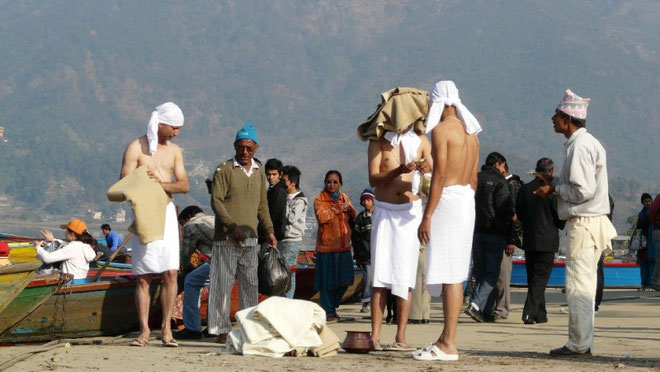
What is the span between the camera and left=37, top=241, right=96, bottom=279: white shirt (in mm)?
13578

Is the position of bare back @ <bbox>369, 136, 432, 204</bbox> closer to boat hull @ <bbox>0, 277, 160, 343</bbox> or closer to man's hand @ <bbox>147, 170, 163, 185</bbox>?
man's hand @ <bbox>147, 170, 163, 185</bbox>

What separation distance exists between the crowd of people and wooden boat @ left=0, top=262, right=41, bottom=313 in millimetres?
988

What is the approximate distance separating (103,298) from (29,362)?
2.65 m

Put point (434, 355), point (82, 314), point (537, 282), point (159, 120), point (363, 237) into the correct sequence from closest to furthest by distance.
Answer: point (434, 355) → point (159, 120) → point (82, 314) → point (537, 282) → point (363, 237)

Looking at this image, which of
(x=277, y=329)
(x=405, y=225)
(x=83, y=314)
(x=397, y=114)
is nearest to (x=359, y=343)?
(x=277, y=329)

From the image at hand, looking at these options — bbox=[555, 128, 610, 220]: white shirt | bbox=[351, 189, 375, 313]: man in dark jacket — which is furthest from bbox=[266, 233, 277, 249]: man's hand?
bbox=[351, 189, 375, 313]: man in dark jacket

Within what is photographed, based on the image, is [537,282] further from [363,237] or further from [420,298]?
[363,237]

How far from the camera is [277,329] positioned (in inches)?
391

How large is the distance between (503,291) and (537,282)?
1.84 ft

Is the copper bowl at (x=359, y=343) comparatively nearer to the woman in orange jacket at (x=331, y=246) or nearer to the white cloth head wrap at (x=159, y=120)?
the white cloth head wrap at (x=159, y=120)

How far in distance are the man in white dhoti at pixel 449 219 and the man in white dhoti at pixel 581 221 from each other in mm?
757

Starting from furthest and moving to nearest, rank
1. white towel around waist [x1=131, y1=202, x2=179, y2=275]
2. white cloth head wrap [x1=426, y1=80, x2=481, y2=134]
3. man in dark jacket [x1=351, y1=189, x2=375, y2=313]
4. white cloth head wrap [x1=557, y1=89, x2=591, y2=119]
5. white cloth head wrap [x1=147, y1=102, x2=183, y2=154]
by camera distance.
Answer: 1. man in dark jacket [x1=351, y1=189, x2=375, y2=313]
2. white cloth head wrap [x1=147, y1=102, x2=183, y2=154]
3. white towel around waist [x1=131, y1=202, x2=179, y2=275]
4. white cloth head wrap [x1=557, y1=89, x2=591, y2=119]
5. white cloth head wrap [x1=426, y1=80, x2=481, y2=134]

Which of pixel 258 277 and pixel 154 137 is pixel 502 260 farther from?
A: pixel 154 137

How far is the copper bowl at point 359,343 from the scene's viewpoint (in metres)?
10.1
